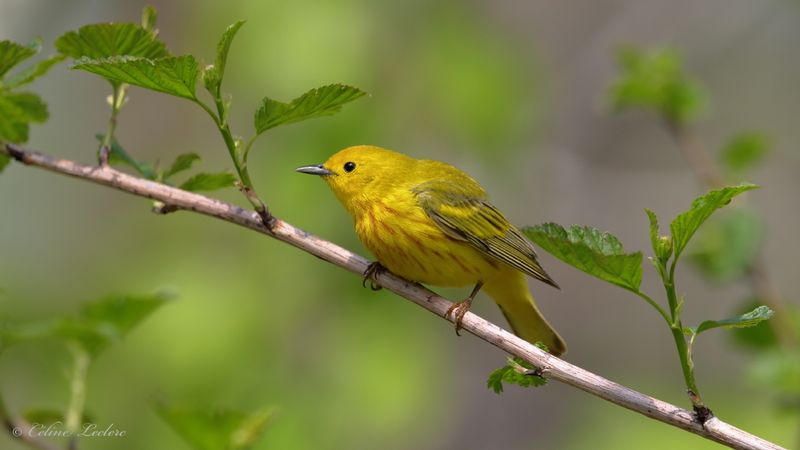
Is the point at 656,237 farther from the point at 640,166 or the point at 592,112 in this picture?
the point at 640,166

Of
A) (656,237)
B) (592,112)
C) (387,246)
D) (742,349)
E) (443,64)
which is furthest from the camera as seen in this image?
(592,112)

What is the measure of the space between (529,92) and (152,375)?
2051 millimetres

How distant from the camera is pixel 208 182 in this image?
2.04 meters

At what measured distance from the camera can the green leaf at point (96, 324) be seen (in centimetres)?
137

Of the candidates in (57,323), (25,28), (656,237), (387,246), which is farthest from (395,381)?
(25,28)

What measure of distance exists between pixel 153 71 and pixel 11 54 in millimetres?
291

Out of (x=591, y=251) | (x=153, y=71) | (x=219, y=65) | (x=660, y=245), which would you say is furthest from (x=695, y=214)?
(x=153, y=71)

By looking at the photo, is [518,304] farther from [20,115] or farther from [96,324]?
[96,324]

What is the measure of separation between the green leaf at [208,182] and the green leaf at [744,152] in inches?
78.4

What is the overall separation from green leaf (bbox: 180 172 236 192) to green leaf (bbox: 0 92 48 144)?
0.34 meters

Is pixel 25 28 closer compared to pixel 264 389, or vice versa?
pixel 264 389

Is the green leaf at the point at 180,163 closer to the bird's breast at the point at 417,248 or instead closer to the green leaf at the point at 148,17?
the green leaf at the point at 148,17

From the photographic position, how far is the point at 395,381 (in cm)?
358

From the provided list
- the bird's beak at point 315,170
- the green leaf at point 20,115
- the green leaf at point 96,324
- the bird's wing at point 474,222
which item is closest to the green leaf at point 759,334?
the bird's wing at point 474,222
